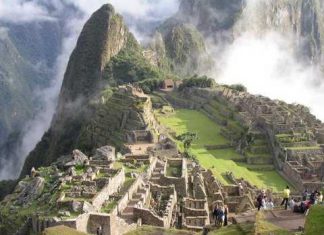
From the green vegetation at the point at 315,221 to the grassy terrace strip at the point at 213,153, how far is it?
3271cm

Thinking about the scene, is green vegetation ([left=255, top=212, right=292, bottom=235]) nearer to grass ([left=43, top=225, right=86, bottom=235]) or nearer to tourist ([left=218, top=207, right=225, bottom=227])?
tourist ([left=218, top=207, right=225, bottom=227])

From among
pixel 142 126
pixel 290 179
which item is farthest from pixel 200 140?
pixel 290 179

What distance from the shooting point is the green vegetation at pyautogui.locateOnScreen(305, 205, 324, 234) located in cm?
1695

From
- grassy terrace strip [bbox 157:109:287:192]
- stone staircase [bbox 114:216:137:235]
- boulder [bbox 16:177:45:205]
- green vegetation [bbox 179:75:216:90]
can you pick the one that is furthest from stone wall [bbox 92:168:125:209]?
green vegetation [bbox 179:75:216:90]

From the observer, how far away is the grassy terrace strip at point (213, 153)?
59.4 m

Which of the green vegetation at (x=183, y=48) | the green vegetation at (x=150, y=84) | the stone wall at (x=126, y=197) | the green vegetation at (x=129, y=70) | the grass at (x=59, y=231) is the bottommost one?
the grass at (x=59, y=231)

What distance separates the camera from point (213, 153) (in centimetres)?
7012

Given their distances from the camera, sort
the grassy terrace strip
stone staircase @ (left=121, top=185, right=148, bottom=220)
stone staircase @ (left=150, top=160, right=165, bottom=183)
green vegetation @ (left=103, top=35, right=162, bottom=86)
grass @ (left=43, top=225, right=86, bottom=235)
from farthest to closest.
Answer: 1. green vegetation @ (left=103, top=35, right=162, bottom=86)
2. the grassy terrace strip
3. stone staircase @ (left=150, top=160, right=165, bottom=183)
4. stone staircase @ (left=121, top=185, right=148, bottom=220)
5. grass @ (left=43, top=225, right=86, bottom=235)

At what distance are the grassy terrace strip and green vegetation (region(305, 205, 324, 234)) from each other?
32708 millimetres

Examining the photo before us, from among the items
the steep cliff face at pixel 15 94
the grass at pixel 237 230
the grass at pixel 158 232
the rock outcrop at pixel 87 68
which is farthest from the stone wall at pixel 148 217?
the steep cliff face at pixel 15 94

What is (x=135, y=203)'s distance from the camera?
33031 mm

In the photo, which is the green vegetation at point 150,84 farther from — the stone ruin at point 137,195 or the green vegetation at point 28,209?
the green vegetation at point 28,209

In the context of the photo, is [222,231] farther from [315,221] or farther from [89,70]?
[89,70]

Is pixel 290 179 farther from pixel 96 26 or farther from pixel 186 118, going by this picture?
pixel 96 26
